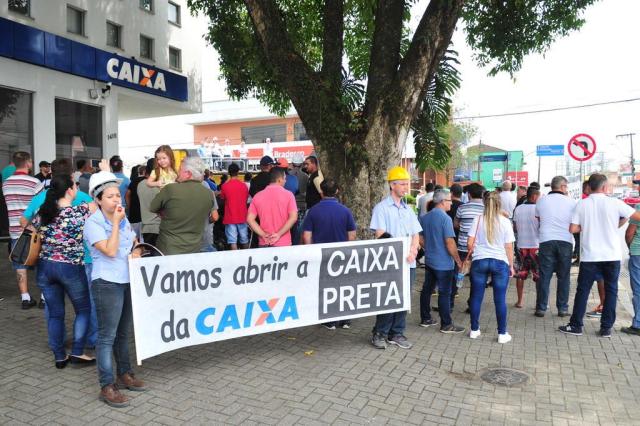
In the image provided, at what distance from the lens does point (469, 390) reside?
4590 mm

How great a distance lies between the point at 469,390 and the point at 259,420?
191 centimetres

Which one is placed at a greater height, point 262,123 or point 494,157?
point 262,123

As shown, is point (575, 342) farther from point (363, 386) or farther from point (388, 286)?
point (363, 386)


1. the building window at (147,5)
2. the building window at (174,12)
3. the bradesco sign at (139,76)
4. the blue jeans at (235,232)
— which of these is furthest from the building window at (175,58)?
the blue jeans at (235,232)

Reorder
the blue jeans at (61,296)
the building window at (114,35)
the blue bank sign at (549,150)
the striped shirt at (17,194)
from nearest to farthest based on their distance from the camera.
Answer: the blue jeans at (61,296), the striped shirt at (17,194), the building window at (114,35), the blue bank sign at (549,150)

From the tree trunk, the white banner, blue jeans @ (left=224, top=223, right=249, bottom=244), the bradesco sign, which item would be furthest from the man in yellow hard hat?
the bradesco sign

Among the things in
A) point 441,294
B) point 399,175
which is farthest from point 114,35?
point 441,294

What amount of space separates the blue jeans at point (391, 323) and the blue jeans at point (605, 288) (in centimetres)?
217

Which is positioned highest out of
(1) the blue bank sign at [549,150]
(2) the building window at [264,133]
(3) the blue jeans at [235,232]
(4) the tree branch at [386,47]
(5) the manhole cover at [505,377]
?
(2) the building window at [264,133]

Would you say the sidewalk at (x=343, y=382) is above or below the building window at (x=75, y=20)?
below

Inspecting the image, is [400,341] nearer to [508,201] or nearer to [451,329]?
[451,329]

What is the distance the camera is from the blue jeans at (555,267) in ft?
23.5

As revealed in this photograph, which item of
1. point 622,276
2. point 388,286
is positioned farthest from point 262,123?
point 388,286

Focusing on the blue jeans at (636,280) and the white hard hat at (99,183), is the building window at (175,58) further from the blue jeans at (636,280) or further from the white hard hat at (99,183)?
the blue jeans at (636,280)
